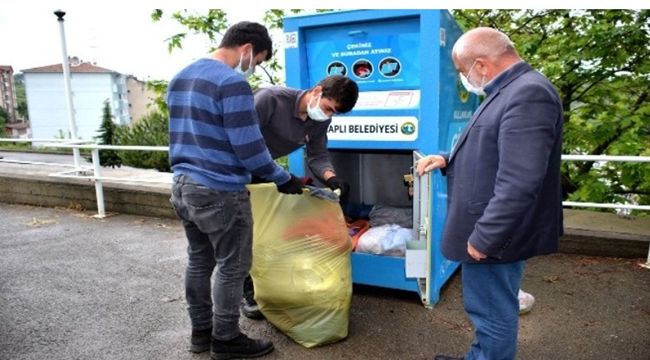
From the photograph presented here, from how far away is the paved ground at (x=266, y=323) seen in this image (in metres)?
2.41

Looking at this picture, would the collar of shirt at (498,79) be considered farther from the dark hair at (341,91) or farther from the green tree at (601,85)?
the green tree at (601,85)

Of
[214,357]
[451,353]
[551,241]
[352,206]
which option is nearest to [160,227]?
[352,206]

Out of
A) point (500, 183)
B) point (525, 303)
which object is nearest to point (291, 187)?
point (500, 183)

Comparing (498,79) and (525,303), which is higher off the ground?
(498,79)

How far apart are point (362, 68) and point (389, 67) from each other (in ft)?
0.57

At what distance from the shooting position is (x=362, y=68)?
282cm

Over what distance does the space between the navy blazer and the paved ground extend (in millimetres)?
971

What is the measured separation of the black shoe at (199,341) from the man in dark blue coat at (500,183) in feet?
4.42

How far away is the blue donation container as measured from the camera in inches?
100

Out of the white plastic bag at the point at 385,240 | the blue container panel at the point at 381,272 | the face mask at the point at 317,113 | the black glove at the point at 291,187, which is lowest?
the blue container panel at the point at 381,272

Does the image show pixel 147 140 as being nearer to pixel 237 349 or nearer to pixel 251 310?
pixel 251 310

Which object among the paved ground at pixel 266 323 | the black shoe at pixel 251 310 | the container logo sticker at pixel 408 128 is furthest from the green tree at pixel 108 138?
the container logo sticker at pixel 408 128

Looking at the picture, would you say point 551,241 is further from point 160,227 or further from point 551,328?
point 160,227

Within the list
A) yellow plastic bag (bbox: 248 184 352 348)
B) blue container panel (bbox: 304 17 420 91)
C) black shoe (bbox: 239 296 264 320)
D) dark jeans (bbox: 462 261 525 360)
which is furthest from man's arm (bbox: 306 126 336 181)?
dark jeans (bbox: 462 261 525 360)
